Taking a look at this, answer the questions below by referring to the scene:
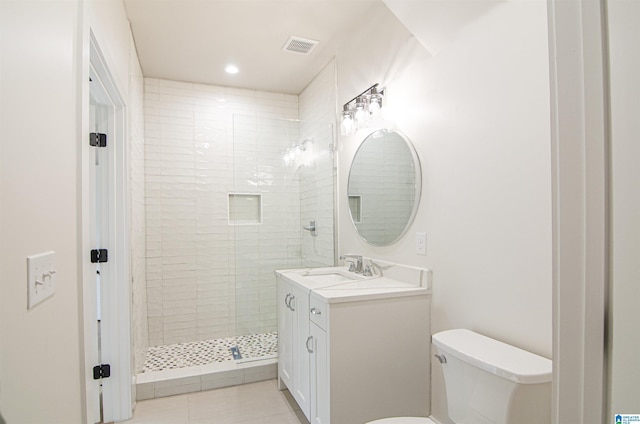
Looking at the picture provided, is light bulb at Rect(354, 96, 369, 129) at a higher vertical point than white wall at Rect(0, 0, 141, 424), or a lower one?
higher

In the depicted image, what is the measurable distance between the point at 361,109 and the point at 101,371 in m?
2.46

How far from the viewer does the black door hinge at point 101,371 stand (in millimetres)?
2247

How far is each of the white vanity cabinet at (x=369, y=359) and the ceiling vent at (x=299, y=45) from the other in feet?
6.68

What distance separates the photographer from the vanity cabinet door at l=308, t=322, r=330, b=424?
1771 mm

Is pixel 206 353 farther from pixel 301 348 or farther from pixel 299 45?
pixel 299 45

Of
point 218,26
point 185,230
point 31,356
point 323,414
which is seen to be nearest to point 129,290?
point 185,230

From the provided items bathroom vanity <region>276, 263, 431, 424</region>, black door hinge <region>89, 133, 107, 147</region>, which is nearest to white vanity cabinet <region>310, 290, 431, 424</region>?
bathroom vanity <region>276, 263, 431, 424</region>

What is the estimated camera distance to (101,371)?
226cm

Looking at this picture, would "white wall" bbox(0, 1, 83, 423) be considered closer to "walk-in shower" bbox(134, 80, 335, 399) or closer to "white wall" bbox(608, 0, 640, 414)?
"white wall" bbox(608, 0, 640, 414)

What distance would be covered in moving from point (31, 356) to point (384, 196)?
1.93 metres

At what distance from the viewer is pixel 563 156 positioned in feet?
1.86

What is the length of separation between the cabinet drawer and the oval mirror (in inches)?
26.0

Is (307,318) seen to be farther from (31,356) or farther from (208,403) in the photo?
(31,356)

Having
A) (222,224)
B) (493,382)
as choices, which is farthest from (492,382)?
(222,224)
